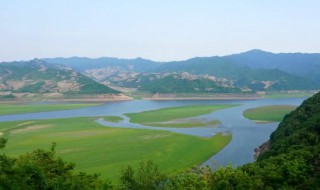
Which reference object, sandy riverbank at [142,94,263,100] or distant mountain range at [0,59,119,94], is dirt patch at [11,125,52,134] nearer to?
distant mountain range at [0,59,119,94]

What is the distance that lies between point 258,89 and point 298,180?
161 m

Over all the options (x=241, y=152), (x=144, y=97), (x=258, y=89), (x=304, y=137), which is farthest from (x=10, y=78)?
(x=304, y=137)

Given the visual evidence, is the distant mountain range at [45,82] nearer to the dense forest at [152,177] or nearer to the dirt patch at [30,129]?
the dirt patch at [30,129]

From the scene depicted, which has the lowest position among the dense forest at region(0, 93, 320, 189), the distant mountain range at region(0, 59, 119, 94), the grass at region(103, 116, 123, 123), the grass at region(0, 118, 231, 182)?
the grass at region(0, 118, 231, 182)

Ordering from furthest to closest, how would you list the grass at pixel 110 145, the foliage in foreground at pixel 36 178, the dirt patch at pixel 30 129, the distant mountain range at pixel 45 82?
the distant mountain range at pixel 45 82, the dirt patch at pixel 30 129, the grass at pixel 110 145, the foliage in foreground at pixel 36 178

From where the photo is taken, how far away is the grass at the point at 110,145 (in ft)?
145

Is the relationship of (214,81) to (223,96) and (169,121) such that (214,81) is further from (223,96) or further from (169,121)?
(169,121)

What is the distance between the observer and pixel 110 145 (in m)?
54.6

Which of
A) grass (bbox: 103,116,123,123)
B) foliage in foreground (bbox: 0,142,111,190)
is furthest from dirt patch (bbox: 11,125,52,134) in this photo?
foliage in foreground (bbox: 0,142,111,190)

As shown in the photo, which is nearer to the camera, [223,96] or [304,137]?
[304,137]

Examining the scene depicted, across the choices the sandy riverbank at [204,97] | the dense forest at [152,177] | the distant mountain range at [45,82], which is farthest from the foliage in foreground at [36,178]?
the distant mountain range at [45,82]

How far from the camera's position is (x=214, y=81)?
17100cm

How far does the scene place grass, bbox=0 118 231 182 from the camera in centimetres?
4422

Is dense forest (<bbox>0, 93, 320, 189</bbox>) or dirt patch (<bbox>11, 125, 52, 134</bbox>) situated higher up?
dense forest (<bbox>0, 93, 320, 189</bbox>)
